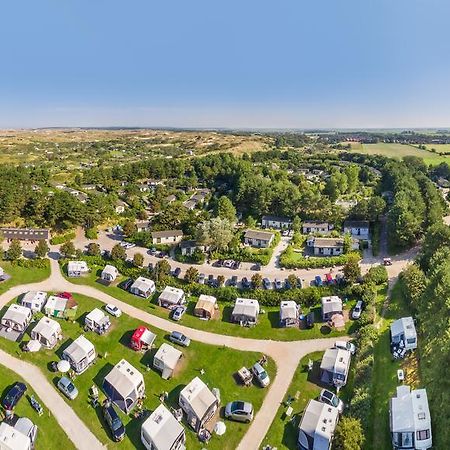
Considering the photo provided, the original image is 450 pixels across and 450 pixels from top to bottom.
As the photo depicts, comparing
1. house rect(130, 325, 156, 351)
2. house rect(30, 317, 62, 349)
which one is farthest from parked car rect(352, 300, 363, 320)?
house rect(30, 317, 62, 349)

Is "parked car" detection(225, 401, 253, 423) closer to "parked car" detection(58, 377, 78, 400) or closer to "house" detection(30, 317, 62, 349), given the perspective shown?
"parked car" detection(58, 377, 78, 400)

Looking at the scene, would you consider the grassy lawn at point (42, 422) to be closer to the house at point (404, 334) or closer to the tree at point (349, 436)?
the tree at point (349, 436)

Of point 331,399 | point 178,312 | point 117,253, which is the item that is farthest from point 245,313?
point 117,253

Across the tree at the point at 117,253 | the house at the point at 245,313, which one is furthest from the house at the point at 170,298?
the tree at the point at 117,253

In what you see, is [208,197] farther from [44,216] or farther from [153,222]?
[44,216]

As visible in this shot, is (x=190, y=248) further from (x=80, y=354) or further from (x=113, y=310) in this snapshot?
(x=80, y=354)

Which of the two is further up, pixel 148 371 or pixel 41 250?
pixel 41 250
